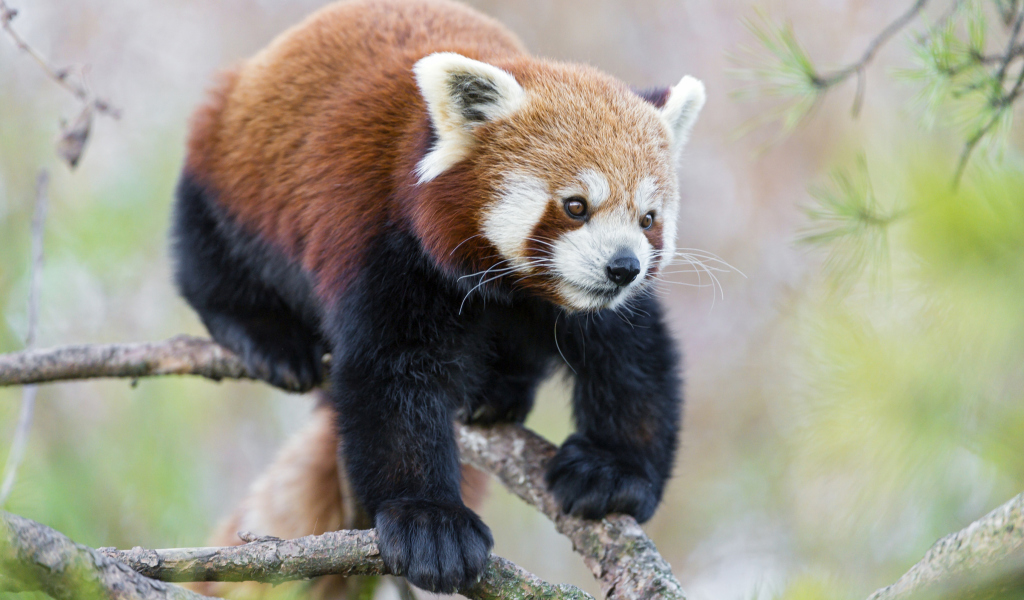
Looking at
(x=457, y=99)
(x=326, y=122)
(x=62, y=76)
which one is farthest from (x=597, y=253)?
(x=62, y=76)

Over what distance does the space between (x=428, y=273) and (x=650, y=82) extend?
498 centimetres

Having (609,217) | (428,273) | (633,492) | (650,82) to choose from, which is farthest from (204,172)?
(650,82)

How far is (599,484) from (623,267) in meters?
0.74

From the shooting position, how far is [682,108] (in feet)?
8.99

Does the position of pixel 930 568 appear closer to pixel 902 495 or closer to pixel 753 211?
pixel 902 495

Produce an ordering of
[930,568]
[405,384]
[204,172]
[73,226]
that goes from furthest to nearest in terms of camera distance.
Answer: [73,226] → [204,172] → [405,384] → [930,568]

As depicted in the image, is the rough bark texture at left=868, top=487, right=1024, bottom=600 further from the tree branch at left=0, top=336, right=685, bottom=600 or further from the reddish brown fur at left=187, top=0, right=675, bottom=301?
the reddish brown fur at left=187, top=0, right=675, bottom=301

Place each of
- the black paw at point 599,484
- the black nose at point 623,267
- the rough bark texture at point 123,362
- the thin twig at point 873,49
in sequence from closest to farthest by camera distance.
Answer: the black nose at point 623,267, the thin twig at point 873,49, the black paw at point 599,484, the rough bark texture at point 123,362

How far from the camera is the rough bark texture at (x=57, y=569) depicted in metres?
1.08

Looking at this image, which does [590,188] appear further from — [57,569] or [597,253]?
[57,569]

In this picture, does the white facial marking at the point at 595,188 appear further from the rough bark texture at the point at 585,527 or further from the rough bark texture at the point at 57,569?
the rough bark texture at the point at 57,569

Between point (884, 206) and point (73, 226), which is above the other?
point (884, 206)

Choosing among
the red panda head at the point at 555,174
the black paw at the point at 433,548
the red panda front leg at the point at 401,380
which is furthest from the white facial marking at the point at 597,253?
the black paw at the point at 433,548

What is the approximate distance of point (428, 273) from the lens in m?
2.48
